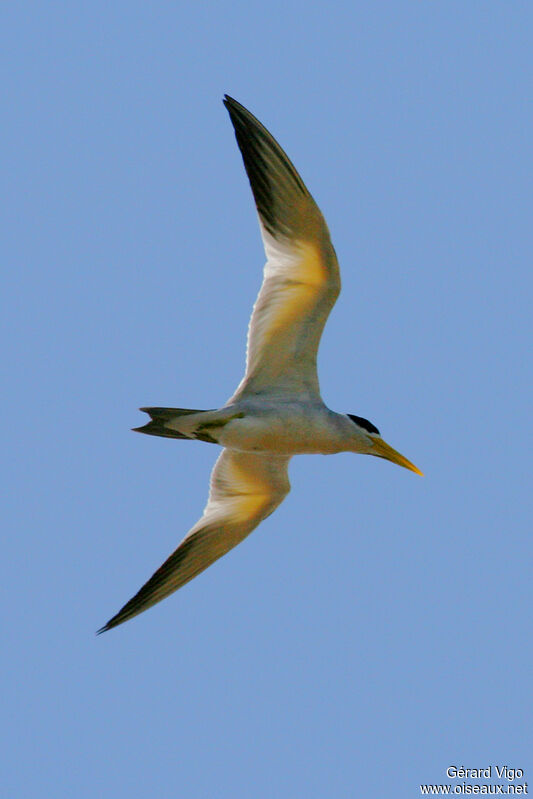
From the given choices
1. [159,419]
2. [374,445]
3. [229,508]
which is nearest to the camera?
[159,419]

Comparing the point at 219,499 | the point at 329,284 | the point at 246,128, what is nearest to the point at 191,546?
the point at 219,499

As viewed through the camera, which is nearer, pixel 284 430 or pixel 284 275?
pixel 284 275

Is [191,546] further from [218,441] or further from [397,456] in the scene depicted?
[397,456]

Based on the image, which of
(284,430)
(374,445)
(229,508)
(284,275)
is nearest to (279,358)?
(284,430)

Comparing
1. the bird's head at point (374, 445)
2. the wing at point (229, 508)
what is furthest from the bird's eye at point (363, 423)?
the wing at point (229, 508)

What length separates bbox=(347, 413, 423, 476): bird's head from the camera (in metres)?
10.0

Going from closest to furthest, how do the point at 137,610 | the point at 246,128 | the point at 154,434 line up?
the point at 246,128
the point at 154,434
the point at 137,610

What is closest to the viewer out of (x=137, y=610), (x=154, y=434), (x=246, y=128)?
(x=246, y=128)

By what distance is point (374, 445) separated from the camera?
A: 10125mm

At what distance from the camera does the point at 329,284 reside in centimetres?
963

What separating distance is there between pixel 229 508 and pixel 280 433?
136 cm

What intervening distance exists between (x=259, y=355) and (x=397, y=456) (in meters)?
1.40

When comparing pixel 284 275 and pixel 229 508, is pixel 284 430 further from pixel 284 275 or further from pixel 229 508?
pixel 229 508

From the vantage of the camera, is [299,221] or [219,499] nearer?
[299,221]
